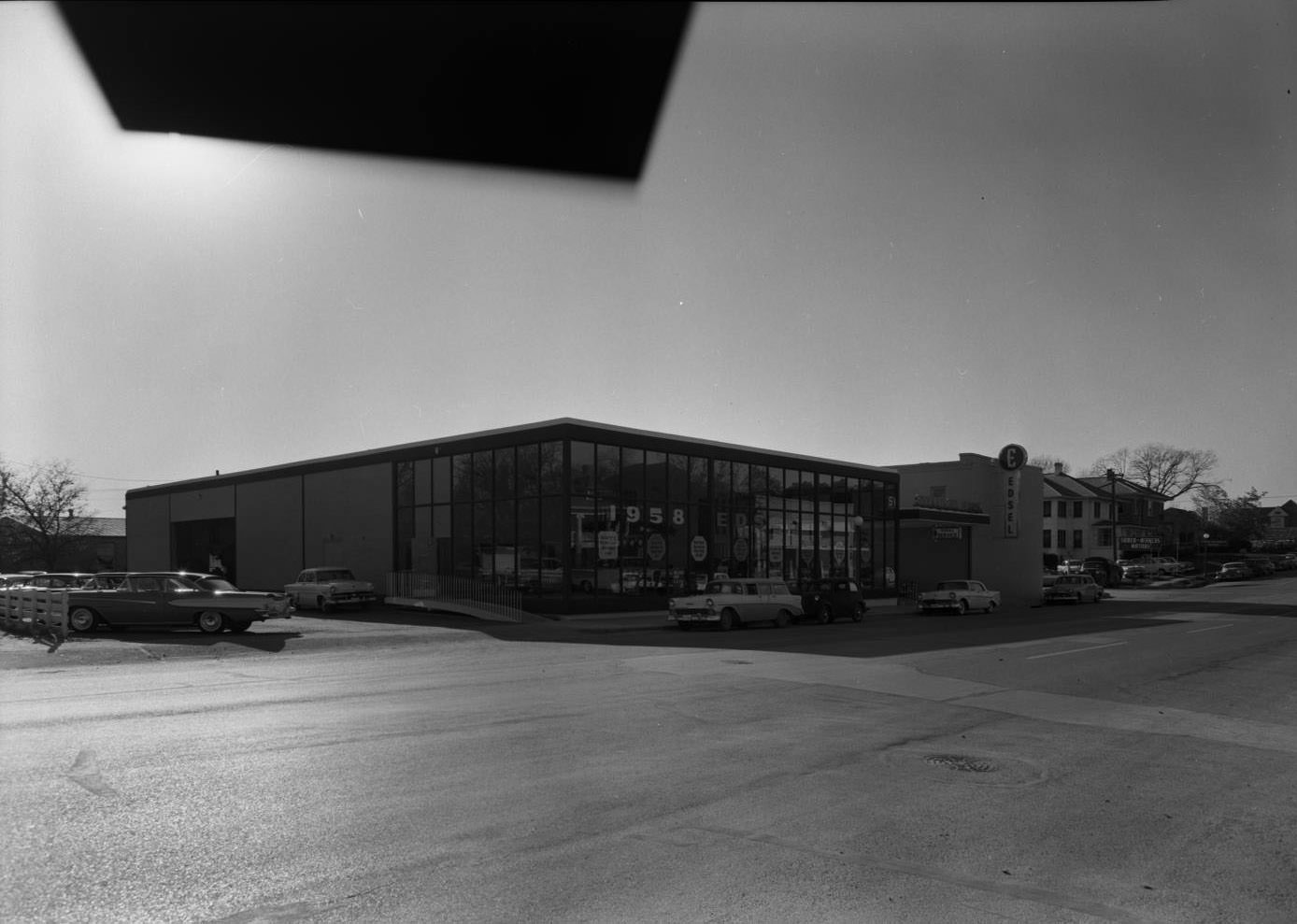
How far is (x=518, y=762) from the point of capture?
8188 mm

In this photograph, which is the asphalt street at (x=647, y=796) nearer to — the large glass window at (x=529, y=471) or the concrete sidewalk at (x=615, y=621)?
the concrete sidewalk at (x=615, y=621)

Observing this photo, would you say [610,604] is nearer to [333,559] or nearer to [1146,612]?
[333,559]

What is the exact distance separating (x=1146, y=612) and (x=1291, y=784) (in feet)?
102

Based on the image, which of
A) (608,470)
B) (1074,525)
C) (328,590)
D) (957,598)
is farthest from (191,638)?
(1074,525)

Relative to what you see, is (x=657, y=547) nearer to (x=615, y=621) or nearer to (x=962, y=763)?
(x=615, y=621)

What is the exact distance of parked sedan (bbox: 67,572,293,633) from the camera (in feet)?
74.5

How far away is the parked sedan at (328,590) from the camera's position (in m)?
32.9

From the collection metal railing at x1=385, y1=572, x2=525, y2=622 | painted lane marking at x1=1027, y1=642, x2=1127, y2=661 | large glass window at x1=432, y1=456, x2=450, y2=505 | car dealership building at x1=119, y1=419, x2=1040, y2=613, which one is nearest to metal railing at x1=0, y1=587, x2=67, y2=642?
metal railing at x1=385, y1=572, x2=525, y2=622

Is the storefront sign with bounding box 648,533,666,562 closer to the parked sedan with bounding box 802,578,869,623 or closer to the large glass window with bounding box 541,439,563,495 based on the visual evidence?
the large glass window with bounding box 541,439,563,495

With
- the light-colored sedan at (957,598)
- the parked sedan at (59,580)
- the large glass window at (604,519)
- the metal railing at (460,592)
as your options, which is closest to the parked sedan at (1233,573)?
the light-colored sedan at (957,598)

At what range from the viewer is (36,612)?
22.7 meters

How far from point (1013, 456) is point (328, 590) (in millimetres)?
36842

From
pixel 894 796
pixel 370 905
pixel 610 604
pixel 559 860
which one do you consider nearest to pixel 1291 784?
pixel 894 796

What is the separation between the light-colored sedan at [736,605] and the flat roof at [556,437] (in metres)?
6.73
